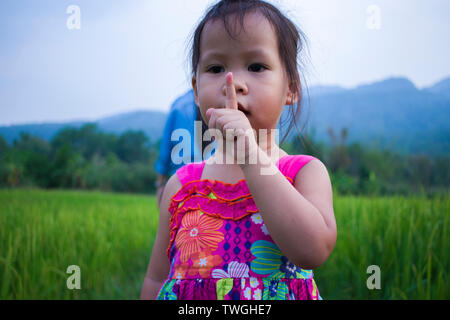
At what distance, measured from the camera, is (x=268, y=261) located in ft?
3.11

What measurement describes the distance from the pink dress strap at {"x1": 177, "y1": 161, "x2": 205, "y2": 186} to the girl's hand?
0.31 meters

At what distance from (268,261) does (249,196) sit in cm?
20

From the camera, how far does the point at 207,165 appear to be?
1211 mm

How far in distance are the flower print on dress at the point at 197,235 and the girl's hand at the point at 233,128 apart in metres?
0.26

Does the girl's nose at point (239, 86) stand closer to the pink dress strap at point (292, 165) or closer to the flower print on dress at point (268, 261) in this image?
the pink dress strap at point (292, 165)

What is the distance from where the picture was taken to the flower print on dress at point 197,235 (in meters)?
0.99

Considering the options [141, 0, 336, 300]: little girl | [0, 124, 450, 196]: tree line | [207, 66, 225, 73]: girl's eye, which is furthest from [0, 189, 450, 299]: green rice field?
[207, 66, 225, 73]: girl's eye

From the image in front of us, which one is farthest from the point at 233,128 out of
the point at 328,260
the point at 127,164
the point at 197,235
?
the point at 127,164

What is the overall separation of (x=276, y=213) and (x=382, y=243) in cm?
146

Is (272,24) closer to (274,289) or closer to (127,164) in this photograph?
(274,289)

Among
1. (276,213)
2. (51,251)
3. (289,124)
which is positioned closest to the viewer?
(276,213)

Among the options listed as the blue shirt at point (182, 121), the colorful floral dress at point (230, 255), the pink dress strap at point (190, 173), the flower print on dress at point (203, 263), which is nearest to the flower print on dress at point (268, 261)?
the colorful floral dress at point (230, 255)

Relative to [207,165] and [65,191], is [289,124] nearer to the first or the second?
[207,165]
